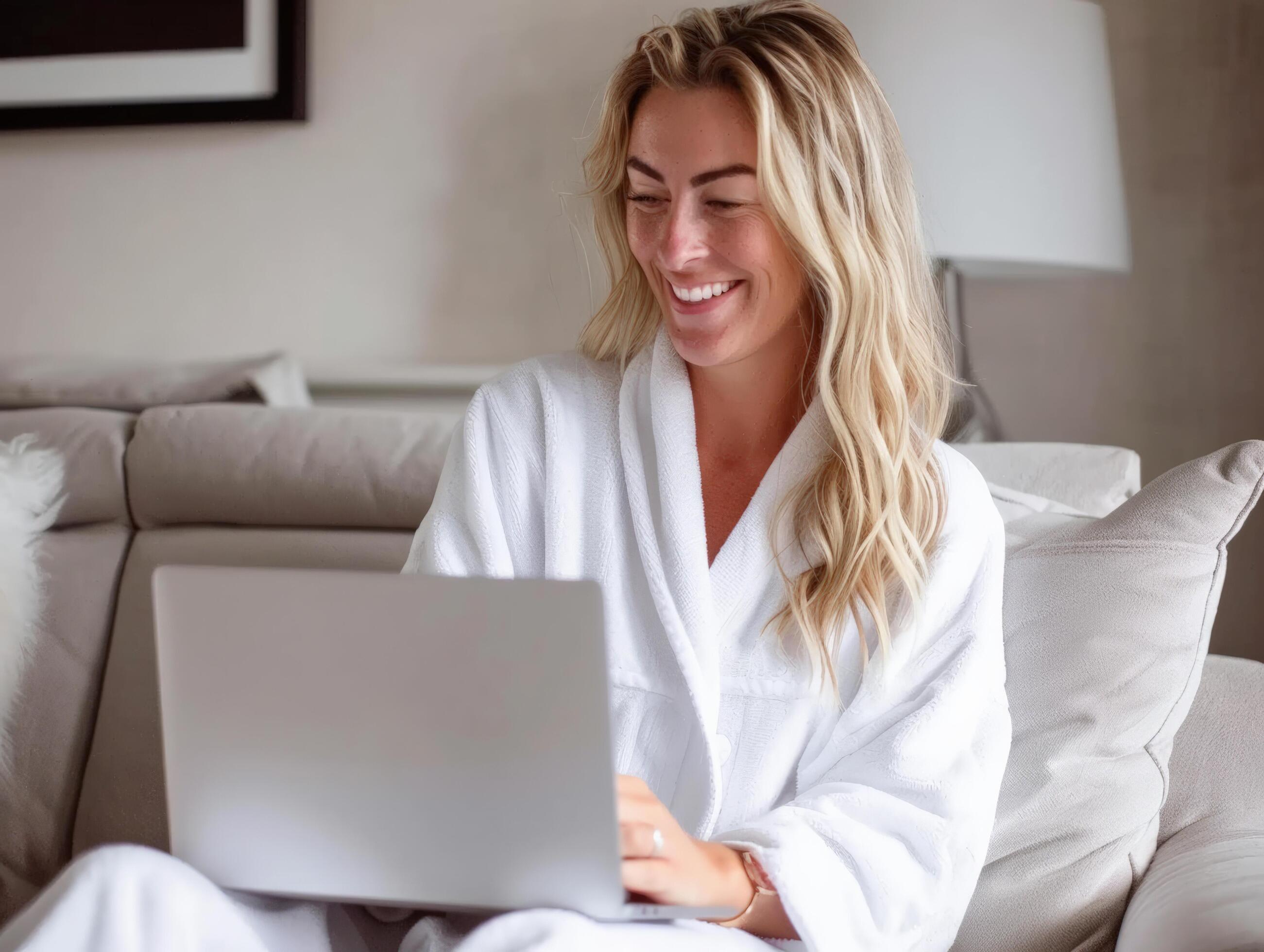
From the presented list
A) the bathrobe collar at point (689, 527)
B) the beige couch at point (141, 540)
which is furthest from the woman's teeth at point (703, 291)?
the beige couch at point (141, 540)

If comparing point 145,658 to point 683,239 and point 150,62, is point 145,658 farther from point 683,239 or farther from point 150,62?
point 150,62

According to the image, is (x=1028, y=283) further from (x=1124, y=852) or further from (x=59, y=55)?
(x=59, y=55)

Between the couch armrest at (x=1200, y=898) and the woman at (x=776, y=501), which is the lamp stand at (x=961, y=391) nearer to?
the woman at (x=776, y=501)

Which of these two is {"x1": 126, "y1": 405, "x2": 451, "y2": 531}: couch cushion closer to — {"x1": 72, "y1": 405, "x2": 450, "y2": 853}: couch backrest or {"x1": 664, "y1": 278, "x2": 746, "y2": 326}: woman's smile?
{"x1": 72, "y1": 405, "x2": 450, "y2": 853}: couch backrest

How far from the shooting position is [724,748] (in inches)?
45.0

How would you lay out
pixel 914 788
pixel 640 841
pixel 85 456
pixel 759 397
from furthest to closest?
pixel 85 456 → pixel 759 397 → pixel 914 788 → pixel 640 841

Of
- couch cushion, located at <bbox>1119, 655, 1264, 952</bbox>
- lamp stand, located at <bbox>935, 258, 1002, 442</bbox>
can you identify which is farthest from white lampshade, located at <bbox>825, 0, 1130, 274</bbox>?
couch cushion, located at <bbox>1119, 655, 1264, 952</bbox>

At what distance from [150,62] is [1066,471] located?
1689 mm

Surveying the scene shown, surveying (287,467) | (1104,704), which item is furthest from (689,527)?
(287,467)

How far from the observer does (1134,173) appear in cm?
181

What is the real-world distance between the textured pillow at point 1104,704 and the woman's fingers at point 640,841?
41cm

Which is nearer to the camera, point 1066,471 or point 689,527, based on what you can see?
point 689,527

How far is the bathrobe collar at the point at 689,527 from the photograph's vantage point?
1.13m

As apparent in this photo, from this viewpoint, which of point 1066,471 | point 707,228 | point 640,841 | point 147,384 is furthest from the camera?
point 147,384
